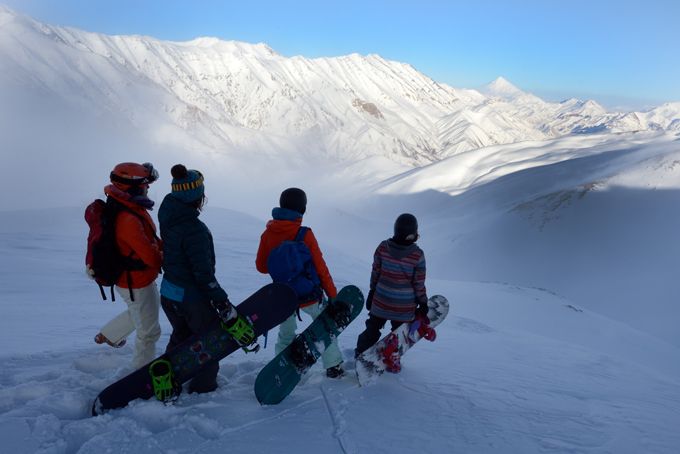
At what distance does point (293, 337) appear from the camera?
4.45m

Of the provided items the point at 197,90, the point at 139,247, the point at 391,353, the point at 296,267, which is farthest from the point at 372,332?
the point at 197,90

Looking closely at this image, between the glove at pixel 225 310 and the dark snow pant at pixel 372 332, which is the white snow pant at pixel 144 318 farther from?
the dark snow pant at pixel 372 332

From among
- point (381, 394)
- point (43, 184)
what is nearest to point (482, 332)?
point (381, 394)

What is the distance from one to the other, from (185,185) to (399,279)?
2245 mm

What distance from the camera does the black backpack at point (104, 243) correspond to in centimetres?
371

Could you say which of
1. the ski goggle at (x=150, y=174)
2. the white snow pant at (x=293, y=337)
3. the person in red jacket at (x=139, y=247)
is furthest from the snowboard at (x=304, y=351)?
the ski goggle at (x=150, y=174)

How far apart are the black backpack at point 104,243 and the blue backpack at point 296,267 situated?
1186 mm

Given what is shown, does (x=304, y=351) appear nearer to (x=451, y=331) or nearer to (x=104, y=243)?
(x=104, y=243)

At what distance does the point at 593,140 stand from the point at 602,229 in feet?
208

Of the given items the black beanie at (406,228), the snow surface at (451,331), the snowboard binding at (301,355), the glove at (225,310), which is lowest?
the snow surface at (451,331)

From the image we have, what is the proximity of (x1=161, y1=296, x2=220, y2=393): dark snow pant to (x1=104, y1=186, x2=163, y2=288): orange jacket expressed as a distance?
272 mm

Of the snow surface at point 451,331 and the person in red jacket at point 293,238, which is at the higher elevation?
the person in red jacket at point 293,238

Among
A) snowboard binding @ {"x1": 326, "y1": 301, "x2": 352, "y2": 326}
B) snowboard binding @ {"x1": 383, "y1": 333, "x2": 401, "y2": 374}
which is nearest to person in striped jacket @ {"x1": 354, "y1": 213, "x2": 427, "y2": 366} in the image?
snowboard binding @ {"x1": 383, "y1": 333, "x2": 401, "y2": 374}

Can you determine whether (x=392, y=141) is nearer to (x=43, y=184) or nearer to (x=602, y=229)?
(x=43, y=184)
